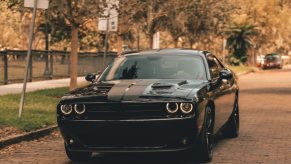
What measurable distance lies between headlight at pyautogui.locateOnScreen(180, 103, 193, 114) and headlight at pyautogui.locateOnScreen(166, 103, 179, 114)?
0.06 m

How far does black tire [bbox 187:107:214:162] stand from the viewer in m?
8.34

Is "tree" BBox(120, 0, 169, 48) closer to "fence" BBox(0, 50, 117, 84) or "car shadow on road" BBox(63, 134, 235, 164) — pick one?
"fence" BBox(0, 50, 117, 84)

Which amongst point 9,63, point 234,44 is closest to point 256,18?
point 234,44

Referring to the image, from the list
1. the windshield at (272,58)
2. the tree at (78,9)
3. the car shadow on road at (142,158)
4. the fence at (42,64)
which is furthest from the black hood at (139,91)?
the windshield at (272,58)

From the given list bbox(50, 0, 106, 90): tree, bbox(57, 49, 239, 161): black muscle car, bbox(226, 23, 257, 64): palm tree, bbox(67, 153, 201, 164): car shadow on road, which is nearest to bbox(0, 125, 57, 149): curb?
bbox(67, 153, 201, 164): car shadow on road

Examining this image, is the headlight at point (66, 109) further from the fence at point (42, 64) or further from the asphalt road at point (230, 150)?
the fence at point (42, 64)

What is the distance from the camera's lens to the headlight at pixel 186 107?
26.2 ft

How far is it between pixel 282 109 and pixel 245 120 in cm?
322

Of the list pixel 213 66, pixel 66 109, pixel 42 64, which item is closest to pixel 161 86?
pixel 66 109

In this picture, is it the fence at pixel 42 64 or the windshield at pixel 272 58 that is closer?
the fence at pixel 42 64

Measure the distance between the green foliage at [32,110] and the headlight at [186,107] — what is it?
445cm

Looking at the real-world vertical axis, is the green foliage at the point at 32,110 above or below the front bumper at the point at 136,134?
below

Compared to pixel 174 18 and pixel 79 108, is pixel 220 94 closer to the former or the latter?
pixel 79 108

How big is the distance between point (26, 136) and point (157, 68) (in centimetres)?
292
